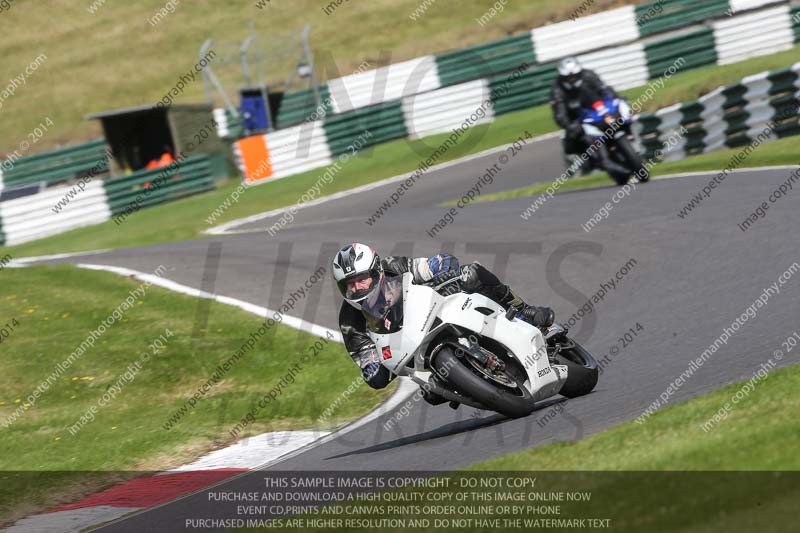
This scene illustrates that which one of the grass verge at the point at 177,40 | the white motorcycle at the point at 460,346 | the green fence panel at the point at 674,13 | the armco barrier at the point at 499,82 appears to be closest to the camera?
the white motorcycle at the point at 460,346

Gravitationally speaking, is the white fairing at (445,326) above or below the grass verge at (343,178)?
above

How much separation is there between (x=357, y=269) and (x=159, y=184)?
23.4 metres

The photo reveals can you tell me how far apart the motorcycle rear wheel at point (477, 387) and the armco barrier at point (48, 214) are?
22896 millimetres

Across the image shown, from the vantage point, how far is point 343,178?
27953mm

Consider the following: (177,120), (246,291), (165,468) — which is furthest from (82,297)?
(177,120)

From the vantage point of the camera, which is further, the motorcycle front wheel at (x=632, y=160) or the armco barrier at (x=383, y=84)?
Answer: the armco barrier at (x=383, y=84)

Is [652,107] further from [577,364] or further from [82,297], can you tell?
[577,364]

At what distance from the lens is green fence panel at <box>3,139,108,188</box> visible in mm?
34594

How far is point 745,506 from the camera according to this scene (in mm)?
5367

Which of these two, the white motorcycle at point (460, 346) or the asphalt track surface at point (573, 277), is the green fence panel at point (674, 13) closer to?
the asphalt track surface at point (573, 277)

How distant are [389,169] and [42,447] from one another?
16772 mm

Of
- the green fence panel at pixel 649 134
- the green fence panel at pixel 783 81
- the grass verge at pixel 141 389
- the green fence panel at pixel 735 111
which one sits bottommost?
the green fence panel at pixel 649 134

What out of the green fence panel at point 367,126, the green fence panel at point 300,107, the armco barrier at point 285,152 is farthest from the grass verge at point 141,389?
the green fence panel at point 300,107

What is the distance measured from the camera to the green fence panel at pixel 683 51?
3011 centimetres
